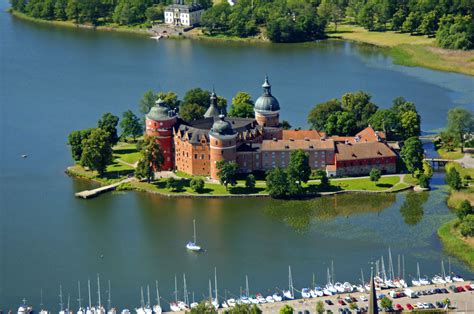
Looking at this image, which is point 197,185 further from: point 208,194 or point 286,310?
point 286,310

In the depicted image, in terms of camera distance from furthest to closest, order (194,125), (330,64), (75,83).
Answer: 1. (330,64)
2. (75,83)
3. (194,125)

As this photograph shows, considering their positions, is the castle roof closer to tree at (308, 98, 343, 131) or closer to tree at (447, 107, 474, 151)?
tree at (447, 107, 474, 151)

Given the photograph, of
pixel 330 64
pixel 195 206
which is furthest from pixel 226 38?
pixel 195 206

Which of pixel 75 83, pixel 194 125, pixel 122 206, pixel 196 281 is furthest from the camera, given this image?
pixel 75 83

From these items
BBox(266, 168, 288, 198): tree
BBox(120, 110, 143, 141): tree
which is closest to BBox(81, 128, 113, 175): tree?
BBox(120, 110, 143, 141): tree

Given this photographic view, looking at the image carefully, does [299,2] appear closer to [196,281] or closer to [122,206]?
[122,206]

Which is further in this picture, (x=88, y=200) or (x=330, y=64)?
(x=330, y=64)

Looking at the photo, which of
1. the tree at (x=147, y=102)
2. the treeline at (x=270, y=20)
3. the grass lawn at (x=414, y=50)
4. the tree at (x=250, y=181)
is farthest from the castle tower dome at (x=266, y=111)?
the treeline at (x=270, y=20)
